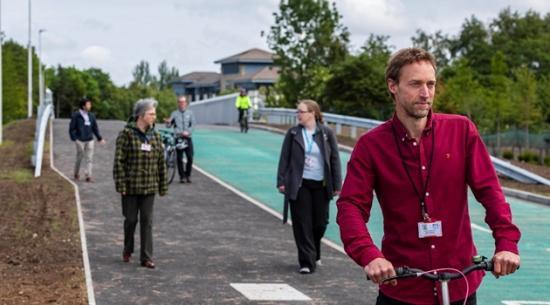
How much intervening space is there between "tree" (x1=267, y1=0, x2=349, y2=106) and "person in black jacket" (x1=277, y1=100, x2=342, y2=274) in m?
43.1

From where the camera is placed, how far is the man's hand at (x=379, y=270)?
14.8ft

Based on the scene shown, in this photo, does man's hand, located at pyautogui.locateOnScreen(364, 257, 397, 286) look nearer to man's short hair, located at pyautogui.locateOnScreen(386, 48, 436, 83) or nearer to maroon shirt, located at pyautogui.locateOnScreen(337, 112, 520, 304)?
maroon shirt, located at pyautogui.locateOnScreen(337, 112, 520, 304)

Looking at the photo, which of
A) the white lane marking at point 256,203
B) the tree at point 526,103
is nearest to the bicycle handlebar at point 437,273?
the white lane marking at point 256,203

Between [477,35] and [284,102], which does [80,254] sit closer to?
[284,102]

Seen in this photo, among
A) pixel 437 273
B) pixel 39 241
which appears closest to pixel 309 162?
pixel 39 241

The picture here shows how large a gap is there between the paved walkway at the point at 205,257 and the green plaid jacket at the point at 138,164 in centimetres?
90

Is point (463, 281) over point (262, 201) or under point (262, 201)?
over

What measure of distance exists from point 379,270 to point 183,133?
18211 mm

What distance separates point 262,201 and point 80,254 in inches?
283

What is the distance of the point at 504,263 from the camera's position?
455cm

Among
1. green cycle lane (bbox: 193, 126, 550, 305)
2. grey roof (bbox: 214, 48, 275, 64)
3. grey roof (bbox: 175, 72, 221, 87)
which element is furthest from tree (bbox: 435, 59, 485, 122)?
grey roof (bbox: 175, 72, 221, 87)

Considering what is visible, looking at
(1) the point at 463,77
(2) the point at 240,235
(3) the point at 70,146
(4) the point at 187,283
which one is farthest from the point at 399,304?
(1) the point at 463,77

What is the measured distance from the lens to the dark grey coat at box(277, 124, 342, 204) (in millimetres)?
12359

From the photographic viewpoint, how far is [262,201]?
2008cm
